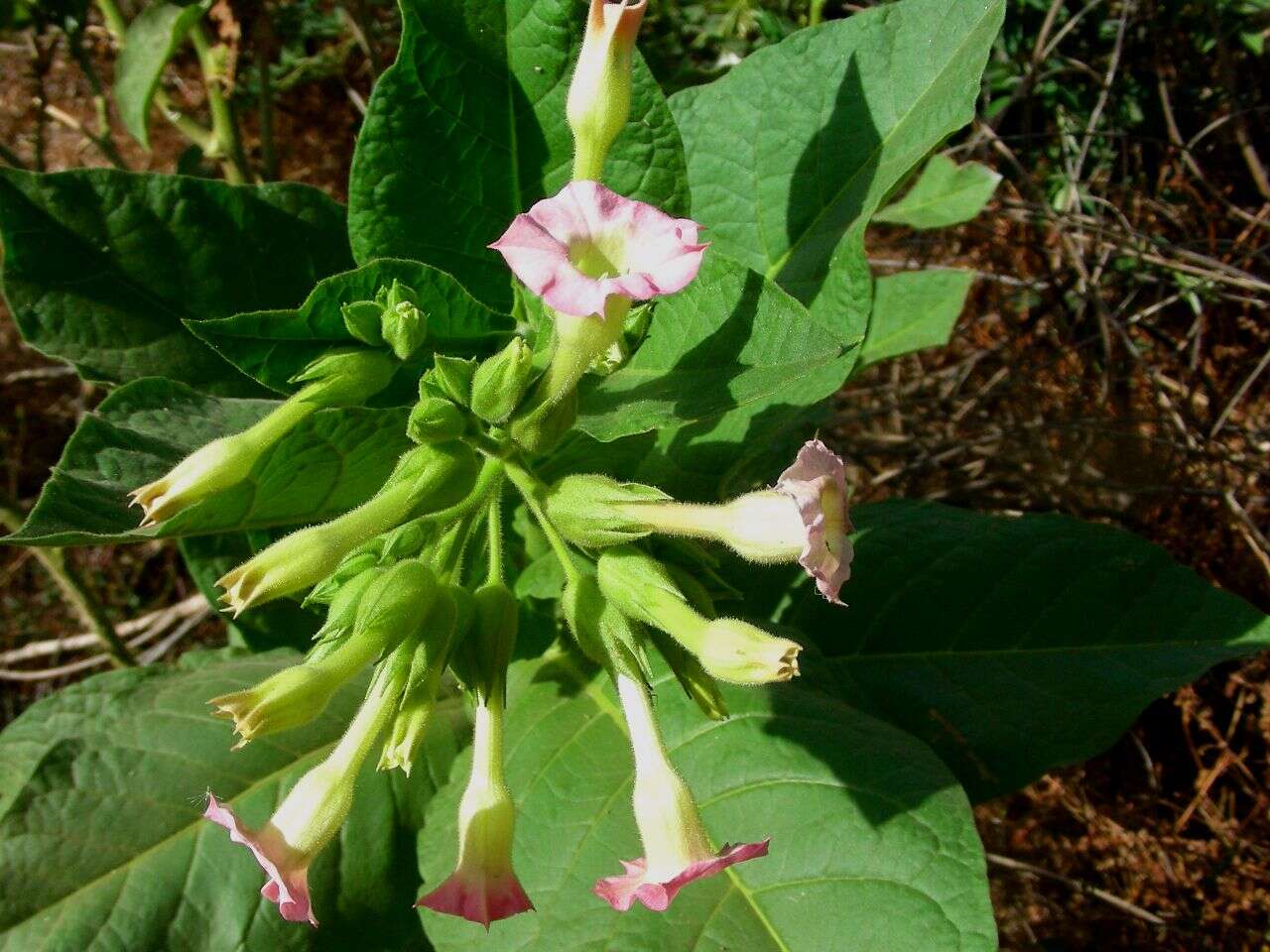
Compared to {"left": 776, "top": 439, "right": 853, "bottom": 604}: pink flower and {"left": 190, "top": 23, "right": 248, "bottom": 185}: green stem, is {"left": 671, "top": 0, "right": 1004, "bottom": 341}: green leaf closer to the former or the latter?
{"left": 776, "top": 439, "right": 853, "bottom": 604}: pink flower

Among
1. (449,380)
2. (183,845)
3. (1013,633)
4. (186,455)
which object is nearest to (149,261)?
(186,455)

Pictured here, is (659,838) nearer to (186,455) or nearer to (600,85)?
(186,455)

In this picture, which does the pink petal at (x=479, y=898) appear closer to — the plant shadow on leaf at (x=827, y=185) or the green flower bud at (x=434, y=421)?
the green flower bud at (x=434, y=421)

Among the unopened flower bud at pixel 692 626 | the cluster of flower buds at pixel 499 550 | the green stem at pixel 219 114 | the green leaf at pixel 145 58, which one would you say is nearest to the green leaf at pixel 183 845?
the cluster of flower buds at pixel 499 550

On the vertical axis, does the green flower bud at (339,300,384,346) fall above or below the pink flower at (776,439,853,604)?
above

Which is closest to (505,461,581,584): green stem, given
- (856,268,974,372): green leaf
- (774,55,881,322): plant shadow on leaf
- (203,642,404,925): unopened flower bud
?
(203,642,404,925): unopened flower bud

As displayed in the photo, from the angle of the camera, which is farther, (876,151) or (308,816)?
(876,151)
